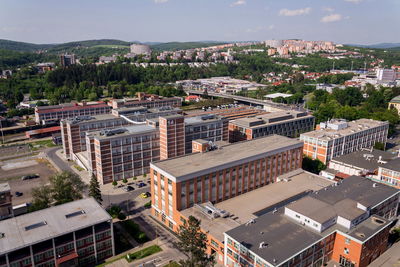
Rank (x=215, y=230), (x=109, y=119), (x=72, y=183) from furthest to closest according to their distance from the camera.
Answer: (x=109, y=119) < (x=72, y=183) < (x=215, y=230)

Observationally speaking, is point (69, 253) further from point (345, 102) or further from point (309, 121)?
point (345, 102)

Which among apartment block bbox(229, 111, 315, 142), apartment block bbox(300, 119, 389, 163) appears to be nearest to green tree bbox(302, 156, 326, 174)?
apartment block bbox(300, 119, 389, 163)

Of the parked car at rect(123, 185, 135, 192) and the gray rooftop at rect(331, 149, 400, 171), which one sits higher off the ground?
the gray rooftop at rect(331, 149, 400, 171)

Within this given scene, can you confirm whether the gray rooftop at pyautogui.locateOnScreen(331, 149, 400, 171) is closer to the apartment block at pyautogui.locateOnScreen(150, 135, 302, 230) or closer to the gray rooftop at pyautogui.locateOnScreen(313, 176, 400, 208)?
the gray rooftop at pyautogui.locateOnScreen(313, 176, 400, 208)

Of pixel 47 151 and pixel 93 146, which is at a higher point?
pixel 93 146

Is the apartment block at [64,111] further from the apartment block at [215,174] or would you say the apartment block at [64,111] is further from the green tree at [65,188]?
the apartment block at [215,174]

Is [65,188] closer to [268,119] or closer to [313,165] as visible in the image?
[313,165]

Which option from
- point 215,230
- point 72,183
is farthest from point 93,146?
point 215,230
